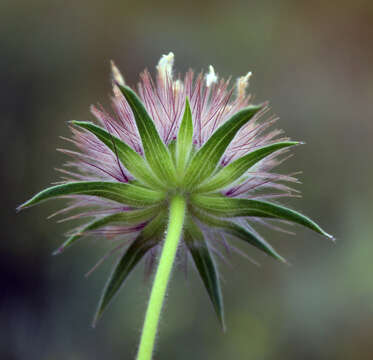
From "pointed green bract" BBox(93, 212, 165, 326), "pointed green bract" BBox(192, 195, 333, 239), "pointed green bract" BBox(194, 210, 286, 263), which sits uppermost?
"pointed green bract" BBox(192, 195, 333, 239)

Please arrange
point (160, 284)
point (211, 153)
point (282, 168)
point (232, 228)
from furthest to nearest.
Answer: point (282, 168) < point (232, 228) < point (211, 153) < point (160, 284)

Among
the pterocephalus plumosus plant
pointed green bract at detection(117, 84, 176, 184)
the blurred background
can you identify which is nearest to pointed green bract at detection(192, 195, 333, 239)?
the pterocephalus plumosus plant

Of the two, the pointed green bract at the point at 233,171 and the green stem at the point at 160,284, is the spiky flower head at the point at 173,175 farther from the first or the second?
the green stem at the point at 160,284

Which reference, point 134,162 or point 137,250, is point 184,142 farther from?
point 137,250

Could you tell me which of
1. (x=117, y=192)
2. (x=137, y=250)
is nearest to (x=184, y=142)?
(x=117, y=192)

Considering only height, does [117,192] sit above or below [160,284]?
above

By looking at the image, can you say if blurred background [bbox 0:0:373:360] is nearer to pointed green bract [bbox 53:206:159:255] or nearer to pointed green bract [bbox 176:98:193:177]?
pointed green bract [bbox 53:206:159:255]

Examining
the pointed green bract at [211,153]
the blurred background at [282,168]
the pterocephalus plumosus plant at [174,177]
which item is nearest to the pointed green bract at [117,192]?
the pterocephalus plumosus plant at [174,177]
